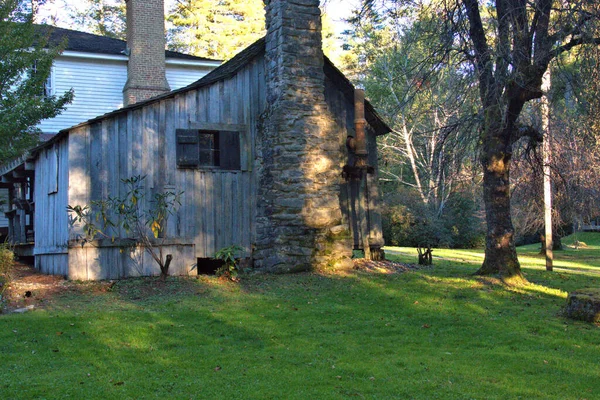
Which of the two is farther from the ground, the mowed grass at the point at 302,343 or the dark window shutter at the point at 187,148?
the dark window shutter at the point at 187,148

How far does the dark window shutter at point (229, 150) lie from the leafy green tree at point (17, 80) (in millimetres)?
5878

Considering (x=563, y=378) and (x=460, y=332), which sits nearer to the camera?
(x=563, y=378)

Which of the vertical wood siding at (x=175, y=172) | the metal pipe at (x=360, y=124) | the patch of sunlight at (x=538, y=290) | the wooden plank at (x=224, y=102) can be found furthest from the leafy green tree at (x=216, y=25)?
the patch of sunlight at (x=538, y=290)

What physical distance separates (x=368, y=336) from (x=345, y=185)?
25.4 feet

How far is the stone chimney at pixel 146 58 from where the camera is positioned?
75.3 ft

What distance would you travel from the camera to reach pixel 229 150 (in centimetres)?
1417

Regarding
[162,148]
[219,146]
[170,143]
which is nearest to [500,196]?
[219,146]

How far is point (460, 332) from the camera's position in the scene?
352 inches

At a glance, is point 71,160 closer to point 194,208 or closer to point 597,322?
point 194,208

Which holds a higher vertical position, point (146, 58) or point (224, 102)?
point (146, 58)

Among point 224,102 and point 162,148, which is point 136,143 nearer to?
point 162,148

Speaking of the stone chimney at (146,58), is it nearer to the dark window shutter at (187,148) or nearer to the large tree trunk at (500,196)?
the dark window shutter at (187,148)

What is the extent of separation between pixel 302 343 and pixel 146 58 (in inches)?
687

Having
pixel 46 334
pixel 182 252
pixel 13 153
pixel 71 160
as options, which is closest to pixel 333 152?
pixel 182 252
